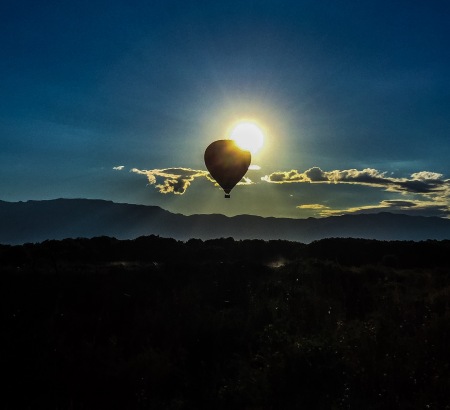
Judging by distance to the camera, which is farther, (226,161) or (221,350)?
(226,161)

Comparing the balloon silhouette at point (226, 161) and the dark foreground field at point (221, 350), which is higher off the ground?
the balloon silhouette at point (226, 161)

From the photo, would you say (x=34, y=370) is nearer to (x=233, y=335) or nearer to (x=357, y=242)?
(x=233, y=335)

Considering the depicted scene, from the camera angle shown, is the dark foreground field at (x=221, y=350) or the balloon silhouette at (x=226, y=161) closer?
the dark foreground field at (x=221, y=350)

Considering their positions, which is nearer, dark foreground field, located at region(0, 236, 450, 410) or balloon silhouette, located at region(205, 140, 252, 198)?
dark foreground field, located at region(0, 236, 450, 410)

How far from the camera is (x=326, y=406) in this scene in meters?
6.70

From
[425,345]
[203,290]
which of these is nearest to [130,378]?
[425,345]

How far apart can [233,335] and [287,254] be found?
106ft

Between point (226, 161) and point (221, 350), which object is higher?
point (226, 161)

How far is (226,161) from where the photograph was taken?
27.2 meters

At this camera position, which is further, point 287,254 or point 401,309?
point 287,254

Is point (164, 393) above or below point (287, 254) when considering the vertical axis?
below

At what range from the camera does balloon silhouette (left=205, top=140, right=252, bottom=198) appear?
27.2 meters

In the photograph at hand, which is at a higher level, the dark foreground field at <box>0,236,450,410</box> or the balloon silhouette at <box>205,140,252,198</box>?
the balloon silhouette at <box>205,140,252,198</box>

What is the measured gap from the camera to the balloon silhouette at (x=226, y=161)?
89.2 ft
